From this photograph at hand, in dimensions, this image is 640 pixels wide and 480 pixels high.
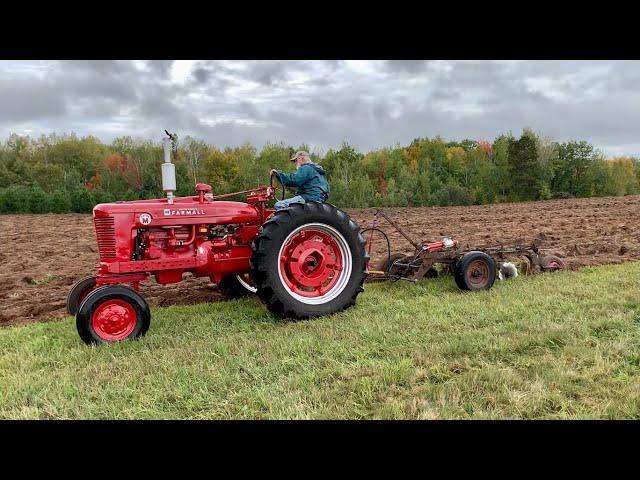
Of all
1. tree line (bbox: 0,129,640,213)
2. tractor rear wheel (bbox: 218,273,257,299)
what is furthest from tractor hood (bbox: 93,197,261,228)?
tree line (bbox: 0,129,640,213)

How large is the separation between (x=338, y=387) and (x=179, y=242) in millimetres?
2725

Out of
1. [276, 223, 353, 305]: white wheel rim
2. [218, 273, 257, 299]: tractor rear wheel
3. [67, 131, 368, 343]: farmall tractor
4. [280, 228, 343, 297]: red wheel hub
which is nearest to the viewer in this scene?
[67, 131, 368, 343]: farmall tractor

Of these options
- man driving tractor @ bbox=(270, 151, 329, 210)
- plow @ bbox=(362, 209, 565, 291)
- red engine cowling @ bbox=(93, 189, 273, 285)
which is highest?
man driving tractor @ bbox=(270, 151, 329, 210)

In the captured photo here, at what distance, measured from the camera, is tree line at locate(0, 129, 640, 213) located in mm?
28484

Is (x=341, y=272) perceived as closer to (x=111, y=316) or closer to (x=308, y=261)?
(x=308, y=261)

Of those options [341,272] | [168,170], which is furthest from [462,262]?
[168,170]

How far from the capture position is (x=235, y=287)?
642cm

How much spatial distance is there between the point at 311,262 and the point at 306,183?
970 millimetres

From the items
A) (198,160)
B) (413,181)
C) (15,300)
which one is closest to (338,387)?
(15,300)

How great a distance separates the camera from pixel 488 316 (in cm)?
493

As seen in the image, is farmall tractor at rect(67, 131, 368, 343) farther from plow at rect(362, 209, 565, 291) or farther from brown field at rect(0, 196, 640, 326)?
brown field at rect(0, 196, 640, 326)

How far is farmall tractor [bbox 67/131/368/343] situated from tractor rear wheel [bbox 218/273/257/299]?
824 millimetres

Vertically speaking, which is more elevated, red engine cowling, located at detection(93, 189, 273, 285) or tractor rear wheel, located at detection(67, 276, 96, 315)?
red engine cowling, located at detection(93, 189, 273, 285)

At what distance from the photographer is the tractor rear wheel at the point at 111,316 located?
4.41 m
